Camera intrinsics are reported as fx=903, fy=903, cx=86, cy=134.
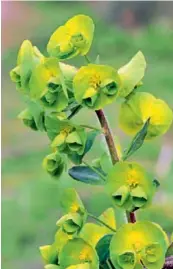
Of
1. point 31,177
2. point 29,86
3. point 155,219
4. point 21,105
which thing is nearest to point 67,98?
point 29,86

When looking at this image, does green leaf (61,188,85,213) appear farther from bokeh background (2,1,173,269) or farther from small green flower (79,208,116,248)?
bokeh background (2,1,173,269)

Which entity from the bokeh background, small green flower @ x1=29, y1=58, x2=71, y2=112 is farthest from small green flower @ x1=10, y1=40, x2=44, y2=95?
the bokeh background

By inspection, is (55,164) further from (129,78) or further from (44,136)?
(44,136)

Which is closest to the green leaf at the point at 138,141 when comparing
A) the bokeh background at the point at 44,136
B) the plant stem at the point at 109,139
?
the plant stem at the point at 109,139

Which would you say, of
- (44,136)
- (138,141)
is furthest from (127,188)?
(44,136)

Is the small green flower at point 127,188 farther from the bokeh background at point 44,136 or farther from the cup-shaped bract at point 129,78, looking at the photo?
the bokeh background at point 44,136

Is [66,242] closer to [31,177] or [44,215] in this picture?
[44,215]
